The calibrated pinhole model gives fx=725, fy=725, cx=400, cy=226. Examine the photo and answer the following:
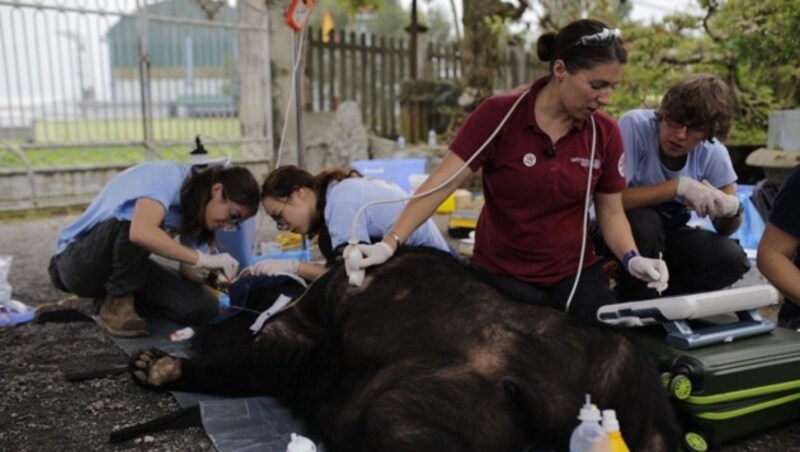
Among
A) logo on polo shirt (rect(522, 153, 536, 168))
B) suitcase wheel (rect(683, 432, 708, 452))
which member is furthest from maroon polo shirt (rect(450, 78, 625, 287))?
suitcase wheel (rect(683, 432, 708, 452))

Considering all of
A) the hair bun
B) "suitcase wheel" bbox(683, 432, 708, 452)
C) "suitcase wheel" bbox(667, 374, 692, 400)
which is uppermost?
the hair bun

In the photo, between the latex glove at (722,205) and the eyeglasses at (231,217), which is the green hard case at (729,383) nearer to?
the latex glove at (722,205)

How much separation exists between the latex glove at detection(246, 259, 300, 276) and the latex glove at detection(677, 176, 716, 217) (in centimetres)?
149

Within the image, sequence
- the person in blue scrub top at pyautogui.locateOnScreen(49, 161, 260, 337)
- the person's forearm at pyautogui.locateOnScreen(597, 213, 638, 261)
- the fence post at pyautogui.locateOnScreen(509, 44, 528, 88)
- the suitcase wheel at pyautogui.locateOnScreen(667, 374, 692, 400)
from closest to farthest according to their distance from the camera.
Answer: the suitcase wheel at pyautogui.locateOnScreen(667, 374, 692, 400)
the person's forearm at pyautogui.locateOnScreen(597, 213, 638, 261)
the person in blue scrub top at pyautogui.locateOnScreen(49, 161, 260, 337)
the fence post at pyautogui.locateOnScreen(509, 44, 528, 88)

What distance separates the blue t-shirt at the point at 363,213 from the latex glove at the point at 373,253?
1.64 feet

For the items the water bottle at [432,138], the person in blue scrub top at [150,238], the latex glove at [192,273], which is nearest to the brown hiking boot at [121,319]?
the person in blue scrub top at [150,238]

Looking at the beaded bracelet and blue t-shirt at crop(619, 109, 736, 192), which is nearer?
the beaded bracelet

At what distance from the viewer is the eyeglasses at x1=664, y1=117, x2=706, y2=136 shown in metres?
2.58

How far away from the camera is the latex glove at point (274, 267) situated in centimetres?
283

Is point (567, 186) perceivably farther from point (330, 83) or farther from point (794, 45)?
point (330, 83)

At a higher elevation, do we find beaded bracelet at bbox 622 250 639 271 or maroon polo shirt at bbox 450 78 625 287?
maroon polo shirt at bbox 450 78 625 287

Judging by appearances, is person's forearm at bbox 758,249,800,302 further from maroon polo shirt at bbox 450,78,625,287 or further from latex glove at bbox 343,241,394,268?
latex glove at bbox 343,241,394,268

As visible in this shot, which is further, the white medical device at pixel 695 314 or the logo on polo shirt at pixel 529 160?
the logo on polo shirt at pixel 529 160

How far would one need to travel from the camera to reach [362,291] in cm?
204
